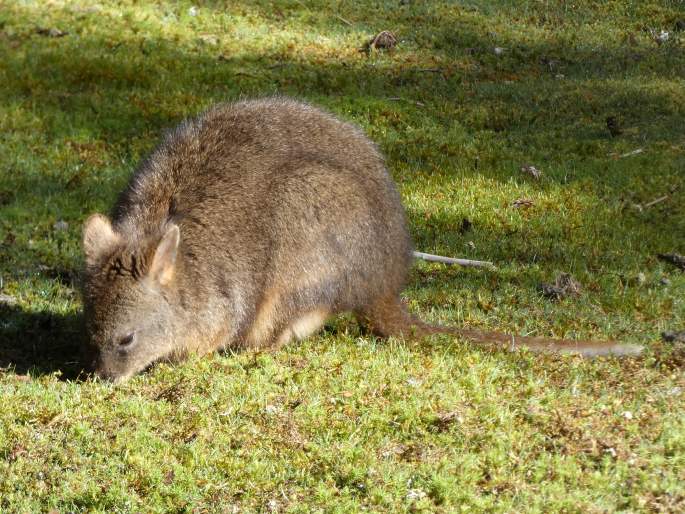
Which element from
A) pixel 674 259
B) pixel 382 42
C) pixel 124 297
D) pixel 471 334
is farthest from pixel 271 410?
pixel 382 42

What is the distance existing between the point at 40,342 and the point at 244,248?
1.86 metres

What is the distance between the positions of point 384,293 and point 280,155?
1335 mm

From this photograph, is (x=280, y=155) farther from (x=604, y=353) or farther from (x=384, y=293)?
(x=604, y=353)

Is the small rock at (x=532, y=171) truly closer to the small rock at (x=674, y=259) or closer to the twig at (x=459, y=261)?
the small rock at (x=674, y=259)

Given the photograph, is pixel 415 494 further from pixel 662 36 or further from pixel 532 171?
pixel 662 36

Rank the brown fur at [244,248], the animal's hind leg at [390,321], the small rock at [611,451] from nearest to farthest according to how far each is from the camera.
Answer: the small rock at [611,451] → the brown fur at [244,248] → the animal's hind leg at [390,321]

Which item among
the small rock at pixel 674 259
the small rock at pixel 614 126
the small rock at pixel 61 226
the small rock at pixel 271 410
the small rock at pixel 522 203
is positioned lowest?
the small rock at pixel 61 226

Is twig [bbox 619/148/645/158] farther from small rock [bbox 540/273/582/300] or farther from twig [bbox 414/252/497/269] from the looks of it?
small rock [bbox 540/273/582/300]

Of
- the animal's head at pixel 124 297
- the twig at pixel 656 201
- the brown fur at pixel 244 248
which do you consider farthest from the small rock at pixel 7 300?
the twig at pixel 656 201

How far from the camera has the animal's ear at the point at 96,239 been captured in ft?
22.9

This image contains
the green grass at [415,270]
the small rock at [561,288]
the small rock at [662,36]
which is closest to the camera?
the green grass at [415,270]

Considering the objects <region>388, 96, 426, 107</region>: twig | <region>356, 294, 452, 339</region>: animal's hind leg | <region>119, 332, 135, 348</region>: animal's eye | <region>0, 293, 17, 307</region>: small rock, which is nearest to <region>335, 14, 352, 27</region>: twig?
<region>388, 96, 426, 107</region>: twig

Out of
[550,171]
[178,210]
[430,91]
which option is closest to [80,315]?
[178,210]

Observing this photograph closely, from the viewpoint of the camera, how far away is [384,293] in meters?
7.70
